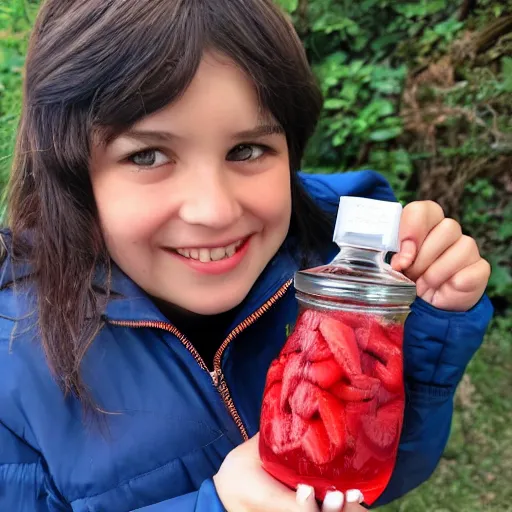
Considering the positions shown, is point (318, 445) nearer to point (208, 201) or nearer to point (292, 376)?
point (292, 376)

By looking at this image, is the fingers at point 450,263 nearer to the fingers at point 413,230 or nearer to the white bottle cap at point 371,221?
the fingers at point 413,230

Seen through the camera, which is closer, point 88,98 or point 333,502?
point 333,502

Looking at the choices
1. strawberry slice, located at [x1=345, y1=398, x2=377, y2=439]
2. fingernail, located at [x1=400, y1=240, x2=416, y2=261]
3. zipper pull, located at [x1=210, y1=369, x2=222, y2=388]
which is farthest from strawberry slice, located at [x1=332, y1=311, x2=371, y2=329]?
zipper pull, located at [x1=210, y1=369, x2=222, y2=388]

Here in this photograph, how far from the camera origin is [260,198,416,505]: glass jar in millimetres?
791

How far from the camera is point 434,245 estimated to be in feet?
3.38

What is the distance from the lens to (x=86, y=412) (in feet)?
3.69

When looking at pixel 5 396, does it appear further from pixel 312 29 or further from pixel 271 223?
pixel 312 29

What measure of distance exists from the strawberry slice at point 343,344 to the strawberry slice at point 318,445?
0.08 m

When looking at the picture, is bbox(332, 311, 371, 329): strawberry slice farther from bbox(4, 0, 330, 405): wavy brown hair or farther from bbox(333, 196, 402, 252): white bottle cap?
bbox(4, 0, 330, 405): wavy brown hair

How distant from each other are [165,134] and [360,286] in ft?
1.26

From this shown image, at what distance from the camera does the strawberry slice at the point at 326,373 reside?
0.79 metres

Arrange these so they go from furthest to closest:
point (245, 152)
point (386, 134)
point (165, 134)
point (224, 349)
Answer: point (386, 134) → point (224, 349) → point (245, 152) → point (165, 134)

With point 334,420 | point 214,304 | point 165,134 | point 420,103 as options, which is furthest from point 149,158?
point 420,103

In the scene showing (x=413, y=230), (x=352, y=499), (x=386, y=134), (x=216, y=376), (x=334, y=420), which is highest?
(x=413, y=230)
